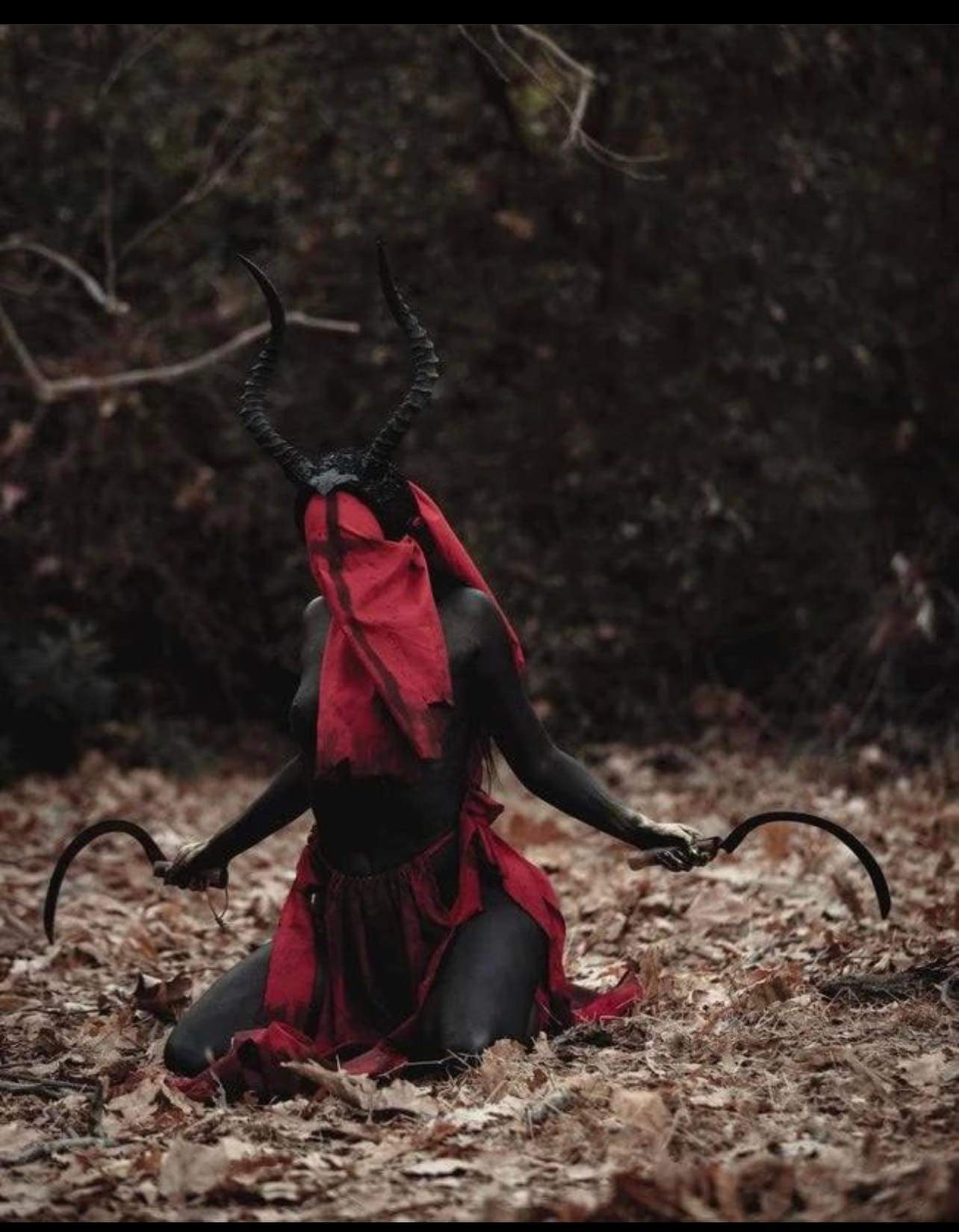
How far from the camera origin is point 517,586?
11672 mm

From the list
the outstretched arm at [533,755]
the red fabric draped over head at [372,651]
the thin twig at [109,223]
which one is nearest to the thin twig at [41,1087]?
the red fabric draped over head at [372,651]

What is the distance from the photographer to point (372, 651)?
3.99 m

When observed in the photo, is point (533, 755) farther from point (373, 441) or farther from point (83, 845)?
point (83, 845)

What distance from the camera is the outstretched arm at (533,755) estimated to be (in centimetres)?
422

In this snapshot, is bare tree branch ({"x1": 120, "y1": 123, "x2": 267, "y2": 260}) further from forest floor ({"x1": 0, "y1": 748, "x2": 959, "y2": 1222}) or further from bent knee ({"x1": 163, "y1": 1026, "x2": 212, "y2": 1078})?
bent knee ({"x1": 163, "y1": 1026, "x2": 212, "y2": 1078})

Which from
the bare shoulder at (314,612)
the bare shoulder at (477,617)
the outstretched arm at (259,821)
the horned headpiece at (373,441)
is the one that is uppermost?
the horned headpiece at (373,441)

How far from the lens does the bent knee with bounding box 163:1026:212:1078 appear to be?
164 inches

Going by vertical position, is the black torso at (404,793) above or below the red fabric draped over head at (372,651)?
below

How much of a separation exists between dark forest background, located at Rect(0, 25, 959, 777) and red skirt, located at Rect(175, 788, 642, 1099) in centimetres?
645

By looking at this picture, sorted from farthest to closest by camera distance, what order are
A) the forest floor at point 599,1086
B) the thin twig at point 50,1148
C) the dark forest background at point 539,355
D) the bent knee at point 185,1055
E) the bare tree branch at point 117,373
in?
the dark forest background at point 539,355 < the bare tree branch at point 117,373 < the bent knee at point 185,1055 < the thin twig at point 50,1148 < the forest floor at point 599,1086

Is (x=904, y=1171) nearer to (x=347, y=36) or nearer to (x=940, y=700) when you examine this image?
(x=940, y=700)

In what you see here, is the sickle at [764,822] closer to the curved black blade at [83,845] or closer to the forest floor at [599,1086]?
the forest floor at [599,1086]

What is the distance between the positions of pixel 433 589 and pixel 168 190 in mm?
9279

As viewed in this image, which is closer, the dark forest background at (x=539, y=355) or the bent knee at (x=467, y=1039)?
the bent knee at (x=467, y=1039)
